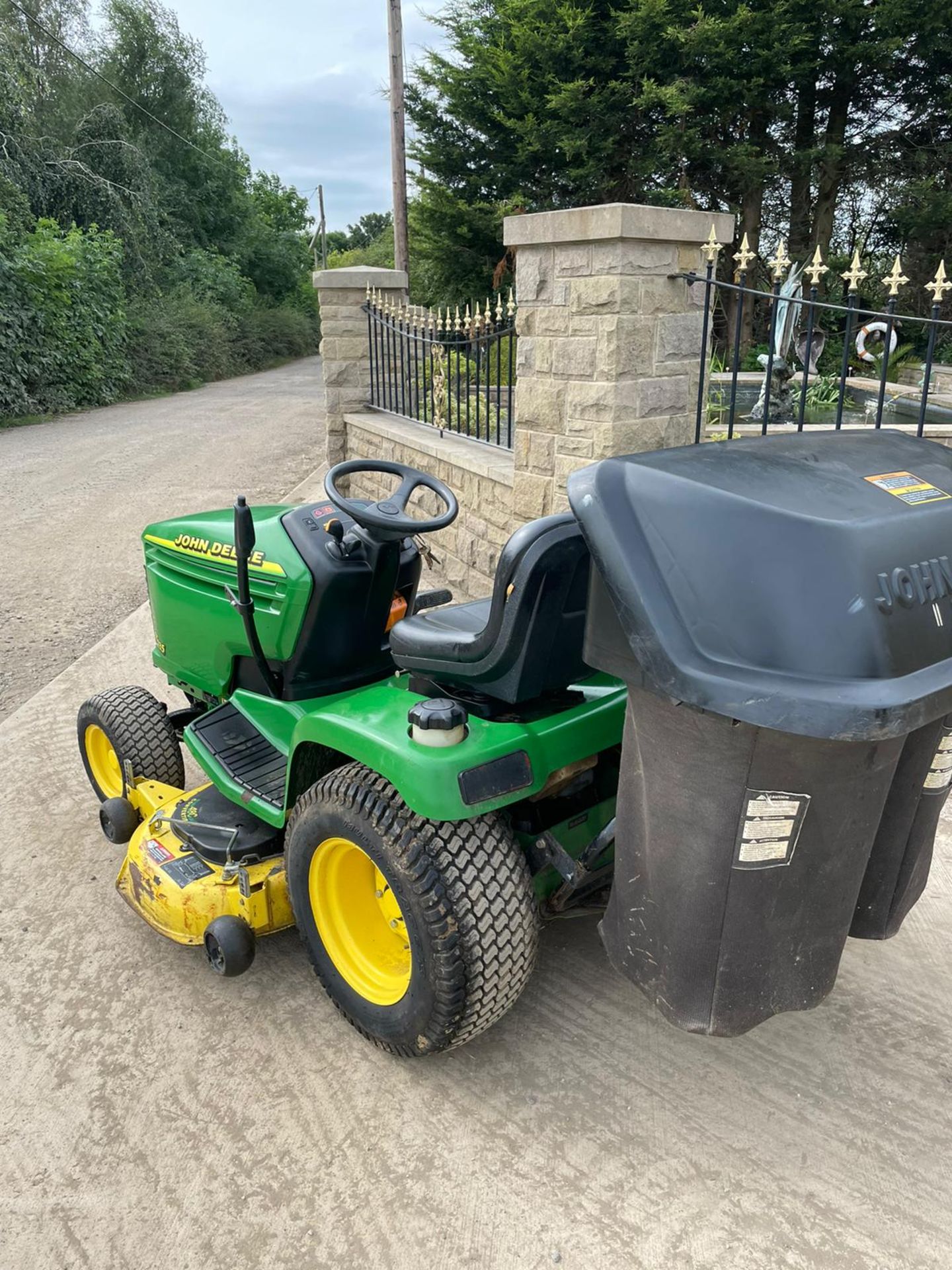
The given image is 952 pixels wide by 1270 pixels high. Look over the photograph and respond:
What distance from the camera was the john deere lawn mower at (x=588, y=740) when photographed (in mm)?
1469

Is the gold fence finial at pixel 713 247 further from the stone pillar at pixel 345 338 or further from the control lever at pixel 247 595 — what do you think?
the stone pillar at pixel 345 338

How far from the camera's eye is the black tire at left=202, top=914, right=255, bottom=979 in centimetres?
236

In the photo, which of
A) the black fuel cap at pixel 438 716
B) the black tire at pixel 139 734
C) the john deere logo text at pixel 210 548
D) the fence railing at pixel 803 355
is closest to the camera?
the black fuel cap at pixel 438 716

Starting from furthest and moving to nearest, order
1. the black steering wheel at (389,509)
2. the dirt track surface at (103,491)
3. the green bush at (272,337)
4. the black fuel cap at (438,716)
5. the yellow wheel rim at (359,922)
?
1. the green bush at (272,337)
2. the dirt track surface at (103,491)
3. the black steering wheel at (389,509)
4. the yellow wheel rim at (359,922)
5. the black fuel cap at (438,716)

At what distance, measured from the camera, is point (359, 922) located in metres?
2.37

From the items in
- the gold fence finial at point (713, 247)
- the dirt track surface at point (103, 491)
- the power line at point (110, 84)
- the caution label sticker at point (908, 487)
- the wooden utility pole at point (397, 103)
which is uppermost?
the power line at point (110, 84)

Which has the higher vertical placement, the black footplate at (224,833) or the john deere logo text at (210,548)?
the john deere logo text at (210,548)

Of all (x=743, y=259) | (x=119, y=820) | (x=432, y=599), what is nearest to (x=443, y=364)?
(x=743, y=259)

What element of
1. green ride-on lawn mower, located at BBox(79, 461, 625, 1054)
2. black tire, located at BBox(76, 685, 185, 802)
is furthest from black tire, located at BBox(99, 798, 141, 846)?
black tire, located at BBox(76, 685, 185, 802)

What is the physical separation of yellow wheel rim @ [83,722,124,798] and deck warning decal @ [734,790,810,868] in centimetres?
247

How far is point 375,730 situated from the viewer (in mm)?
2084

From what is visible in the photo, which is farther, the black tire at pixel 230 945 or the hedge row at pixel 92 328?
the hedge row at pixel 92 328

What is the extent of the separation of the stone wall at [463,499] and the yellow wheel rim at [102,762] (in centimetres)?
226

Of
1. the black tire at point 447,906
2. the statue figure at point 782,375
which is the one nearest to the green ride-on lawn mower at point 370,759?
the black tire at point 447,906
